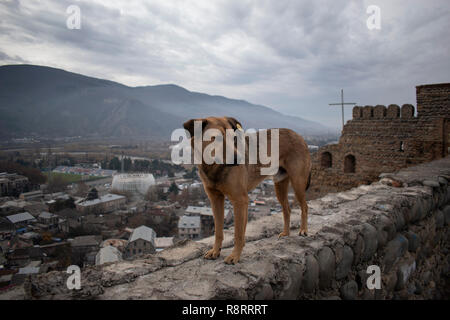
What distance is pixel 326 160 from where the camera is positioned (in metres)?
12.8

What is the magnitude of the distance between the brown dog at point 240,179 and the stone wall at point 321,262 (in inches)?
8.4

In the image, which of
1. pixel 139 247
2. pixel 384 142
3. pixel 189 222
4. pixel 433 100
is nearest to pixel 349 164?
pixel 384 142

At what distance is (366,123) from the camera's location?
454 inches

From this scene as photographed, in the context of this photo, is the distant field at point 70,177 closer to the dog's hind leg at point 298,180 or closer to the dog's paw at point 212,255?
the dog's paw at point 212,255

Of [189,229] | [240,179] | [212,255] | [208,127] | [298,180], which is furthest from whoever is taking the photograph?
[189,229]

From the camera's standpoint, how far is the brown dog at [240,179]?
231 centimetres

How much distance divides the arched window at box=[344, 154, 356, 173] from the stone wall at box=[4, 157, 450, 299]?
703 cm

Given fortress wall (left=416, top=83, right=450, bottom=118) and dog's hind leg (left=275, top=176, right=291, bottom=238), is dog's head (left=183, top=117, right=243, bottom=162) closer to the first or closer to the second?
dog's hind leg (left=275, top=176, right=291, bottom=238)

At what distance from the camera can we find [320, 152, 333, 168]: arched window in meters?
12.6

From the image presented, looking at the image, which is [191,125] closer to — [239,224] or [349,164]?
[239,224]

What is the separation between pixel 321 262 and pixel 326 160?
428 inches

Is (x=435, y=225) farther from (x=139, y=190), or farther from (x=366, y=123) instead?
(x=139, y=190)

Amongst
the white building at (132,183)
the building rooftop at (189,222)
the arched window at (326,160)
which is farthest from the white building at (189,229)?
the white building at (132,183)

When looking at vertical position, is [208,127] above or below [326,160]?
above
